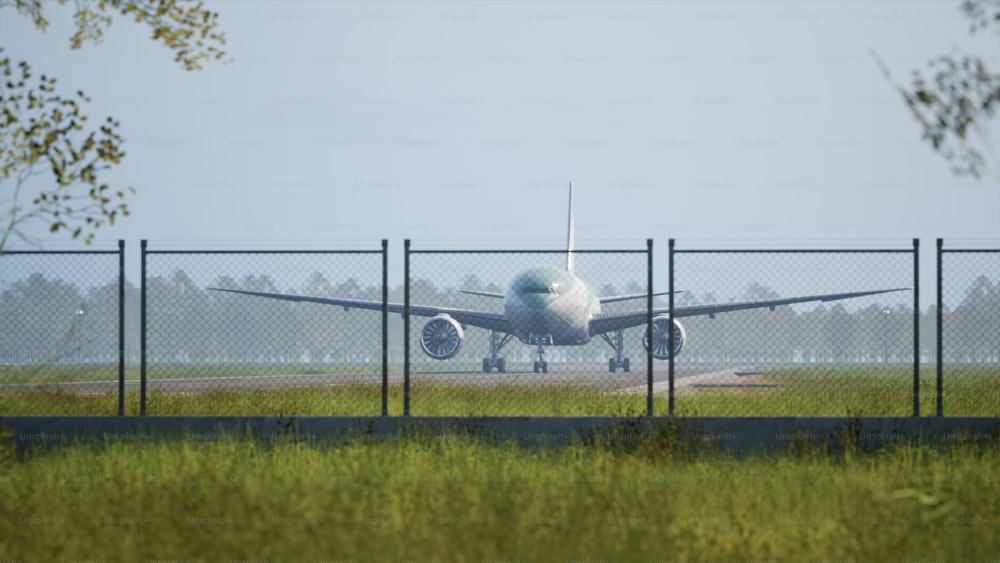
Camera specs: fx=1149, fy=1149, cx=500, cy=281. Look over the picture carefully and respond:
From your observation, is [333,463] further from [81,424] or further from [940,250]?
Result: [940,250]

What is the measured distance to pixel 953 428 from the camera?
12.4 m

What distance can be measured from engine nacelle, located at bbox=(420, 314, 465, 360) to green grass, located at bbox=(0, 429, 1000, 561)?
25969 millimetres

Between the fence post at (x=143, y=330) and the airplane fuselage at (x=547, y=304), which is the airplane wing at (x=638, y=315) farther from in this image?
the fence post at (x=143, y=330)

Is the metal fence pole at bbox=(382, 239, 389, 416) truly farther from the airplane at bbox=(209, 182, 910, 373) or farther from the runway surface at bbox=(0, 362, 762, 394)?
the airplane at bbox=(209, 182, 910, 373)

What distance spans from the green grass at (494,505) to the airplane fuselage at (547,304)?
27.2 meters

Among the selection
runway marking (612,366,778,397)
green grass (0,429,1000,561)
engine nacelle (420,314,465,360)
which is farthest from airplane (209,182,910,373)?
green grass (0,429,1000,561)

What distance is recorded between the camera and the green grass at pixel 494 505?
725 centimetres

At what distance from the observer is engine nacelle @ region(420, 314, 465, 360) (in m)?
37.7

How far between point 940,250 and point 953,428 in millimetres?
2274

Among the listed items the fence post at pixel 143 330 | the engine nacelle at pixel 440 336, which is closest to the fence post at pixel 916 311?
the fence post at pixel 143 330

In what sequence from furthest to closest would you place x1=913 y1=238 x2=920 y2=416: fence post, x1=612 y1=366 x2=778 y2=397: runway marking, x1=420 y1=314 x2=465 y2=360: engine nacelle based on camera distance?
x1=420 y1=314 x2=465 y2=360: engine nacelle → x1=612 y1=366 x2=778 y2=397: runway marking → x1=913 y1=238 x2=920 y2=416: fence post

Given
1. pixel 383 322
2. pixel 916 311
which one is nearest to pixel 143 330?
pixel 383 322

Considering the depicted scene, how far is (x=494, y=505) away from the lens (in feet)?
27.1

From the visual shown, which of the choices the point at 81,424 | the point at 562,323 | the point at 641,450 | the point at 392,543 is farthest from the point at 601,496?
the point at 562,323
